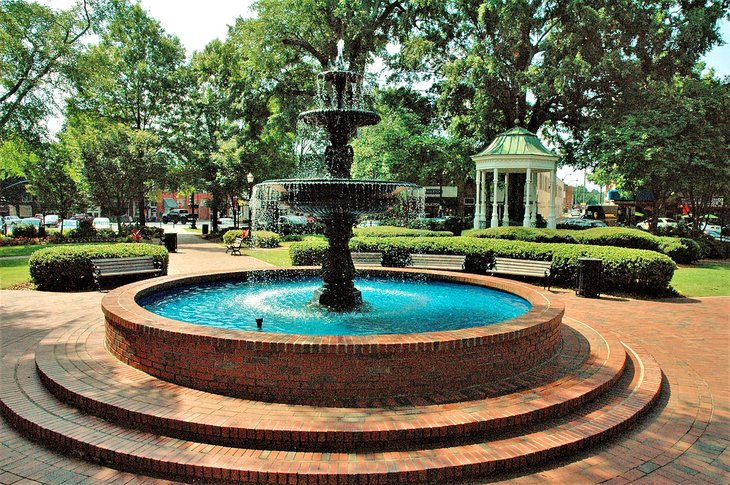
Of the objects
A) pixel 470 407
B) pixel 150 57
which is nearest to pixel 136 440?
pixel 470 407

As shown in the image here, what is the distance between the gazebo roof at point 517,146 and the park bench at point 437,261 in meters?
11.6

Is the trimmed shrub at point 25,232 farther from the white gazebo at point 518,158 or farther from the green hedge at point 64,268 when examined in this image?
the white gazebo at point 518,158

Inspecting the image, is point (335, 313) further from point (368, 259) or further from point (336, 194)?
point (368, 259)

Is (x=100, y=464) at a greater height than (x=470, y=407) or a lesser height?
lesser

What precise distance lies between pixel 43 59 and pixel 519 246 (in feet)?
86.6

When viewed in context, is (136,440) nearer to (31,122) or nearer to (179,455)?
(179,455)

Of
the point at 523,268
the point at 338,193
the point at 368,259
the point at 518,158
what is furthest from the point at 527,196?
the point at 338,193

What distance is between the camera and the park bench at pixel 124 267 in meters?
12.9

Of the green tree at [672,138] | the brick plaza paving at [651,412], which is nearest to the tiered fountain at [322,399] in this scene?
the brick plaza paving at [651,412]

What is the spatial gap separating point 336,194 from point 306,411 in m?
3.94

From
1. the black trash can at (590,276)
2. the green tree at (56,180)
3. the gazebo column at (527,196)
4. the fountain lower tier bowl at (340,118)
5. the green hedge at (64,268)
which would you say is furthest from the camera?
the green tree at (56,180)

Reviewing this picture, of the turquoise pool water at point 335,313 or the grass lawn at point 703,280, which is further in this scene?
the grass lawn at point 703,280

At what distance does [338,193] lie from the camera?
7.80m

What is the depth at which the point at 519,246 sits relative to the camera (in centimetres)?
1488
